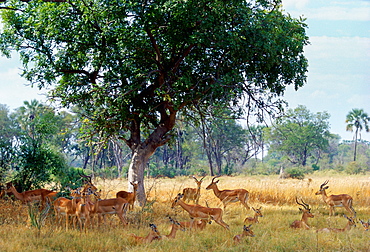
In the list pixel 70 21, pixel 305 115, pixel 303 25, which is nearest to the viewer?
pixel 70 21

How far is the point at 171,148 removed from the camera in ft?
51.4

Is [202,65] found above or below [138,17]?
below

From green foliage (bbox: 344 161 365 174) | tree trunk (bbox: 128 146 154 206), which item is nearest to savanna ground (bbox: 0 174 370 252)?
tree trunk (bbox: 128 146 154 206)

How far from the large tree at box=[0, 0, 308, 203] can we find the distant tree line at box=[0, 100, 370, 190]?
1050 millimetres

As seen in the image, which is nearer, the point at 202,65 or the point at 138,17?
the point at 138,17

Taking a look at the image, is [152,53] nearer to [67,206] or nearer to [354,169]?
[67,206]

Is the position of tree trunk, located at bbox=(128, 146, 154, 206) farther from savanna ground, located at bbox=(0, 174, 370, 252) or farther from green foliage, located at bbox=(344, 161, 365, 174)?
green foliage, located at bbox=(344, 161, 365, 174)

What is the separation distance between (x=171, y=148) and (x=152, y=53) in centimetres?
417

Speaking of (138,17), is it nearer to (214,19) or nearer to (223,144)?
(214,19)

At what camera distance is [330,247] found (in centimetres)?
792

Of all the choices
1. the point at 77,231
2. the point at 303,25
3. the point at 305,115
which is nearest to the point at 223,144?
the point at 305,115

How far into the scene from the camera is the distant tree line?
13.4 m

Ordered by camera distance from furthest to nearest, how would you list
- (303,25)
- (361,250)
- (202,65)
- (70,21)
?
(303,25) → (202,65) → (70,21) → (361,250)

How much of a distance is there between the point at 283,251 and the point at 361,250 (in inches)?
56.9
